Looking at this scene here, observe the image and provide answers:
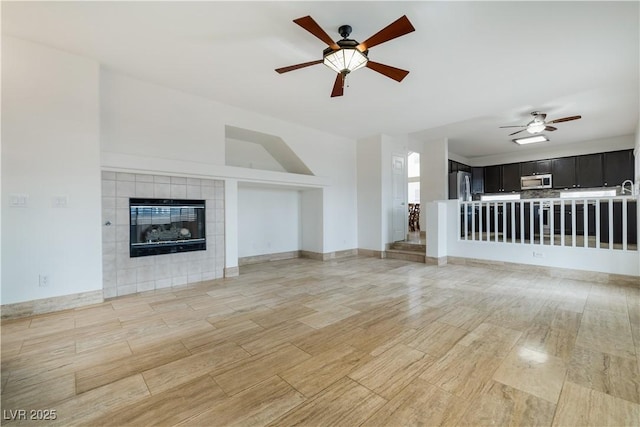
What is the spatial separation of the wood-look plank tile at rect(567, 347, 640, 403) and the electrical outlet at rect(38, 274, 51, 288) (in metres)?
4.73

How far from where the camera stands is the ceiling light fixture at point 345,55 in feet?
8.45

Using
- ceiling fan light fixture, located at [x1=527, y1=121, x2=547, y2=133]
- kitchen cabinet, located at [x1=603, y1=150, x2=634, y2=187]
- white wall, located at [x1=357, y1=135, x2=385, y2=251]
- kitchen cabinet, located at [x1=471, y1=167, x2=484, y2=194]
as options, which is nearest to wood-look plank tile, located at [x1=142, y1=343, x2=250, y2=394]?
white wall, located at [x1=357, y1=135, x2=385, y2=251]

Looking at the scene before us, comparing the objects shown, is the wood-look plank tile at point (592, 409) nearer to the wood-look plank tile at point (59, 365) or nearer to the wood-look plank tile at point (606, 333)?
the wood-look plank tile at point (606, 333)

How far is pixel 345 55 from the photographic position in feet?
8.66

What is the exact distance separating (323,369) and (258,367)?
45 centimetres

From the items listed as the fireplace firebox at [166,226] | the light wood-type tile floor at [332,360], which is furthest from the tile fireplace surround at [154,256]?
the light wood-type tile floor at [332,360]

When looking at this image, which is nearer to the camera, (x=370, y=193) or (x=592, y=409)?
(x=592, y=409)

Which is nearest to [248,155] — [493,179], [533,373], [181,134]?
[181,134]

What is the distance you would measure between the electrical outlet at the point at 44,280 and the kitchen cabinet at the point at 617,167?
1121cm

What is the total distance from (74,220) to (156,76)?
2.06 m

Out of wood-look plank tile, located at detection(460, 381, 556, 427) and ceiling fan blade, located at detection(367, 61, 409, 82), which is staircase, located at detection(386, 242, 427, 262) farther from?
wood-look plank tile, located at detection(460, 381, 556, 427)

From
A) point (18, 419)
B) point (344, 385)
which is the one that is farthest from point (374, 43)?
point (18, 419)

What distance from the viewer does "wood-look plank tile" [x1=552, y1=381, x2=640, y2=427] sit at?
140 centimetres

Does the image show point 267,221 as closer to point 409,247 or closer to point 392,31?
point 409,247
